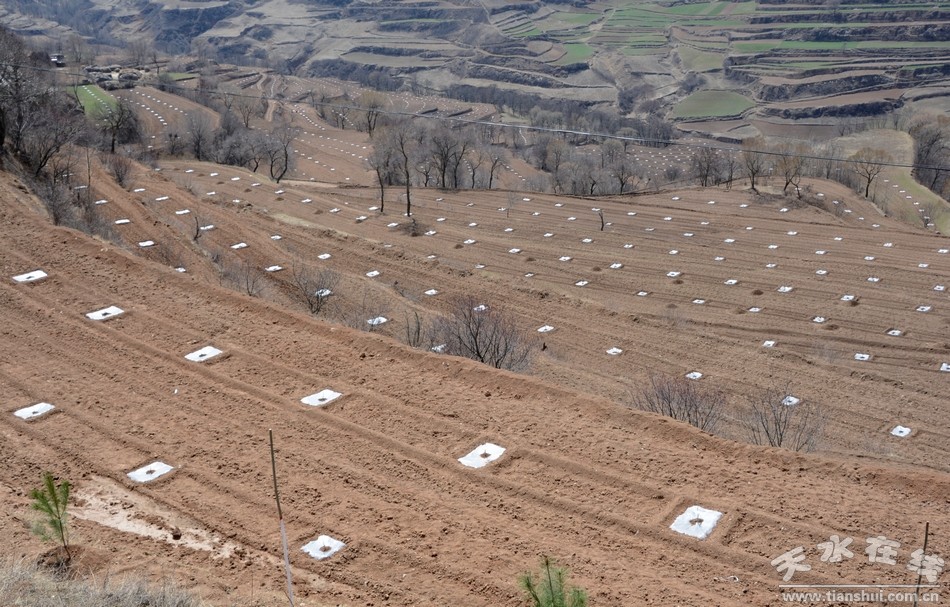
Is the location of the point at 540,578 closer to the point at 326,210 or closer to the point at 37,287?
the point at 37,287

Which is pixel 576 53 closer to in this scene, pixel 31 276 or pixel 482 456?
pixel 31 276

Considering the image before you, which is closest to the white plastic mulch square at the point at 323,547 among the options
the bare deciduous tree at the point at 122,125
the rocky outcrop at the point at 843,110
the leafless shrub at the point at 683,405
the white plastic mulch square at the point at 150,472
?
the white plastic mulch square at the point at 150,472

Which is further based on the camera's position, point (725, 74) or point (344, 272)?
point (725, 74)

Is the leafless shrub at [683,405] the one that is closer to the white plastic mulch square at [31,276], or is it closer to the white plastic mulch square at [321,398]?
the white plastic mulch square at [321,398]

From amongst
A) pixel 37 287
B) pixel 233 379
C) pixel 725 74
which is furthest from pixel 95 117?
pixel 725 74

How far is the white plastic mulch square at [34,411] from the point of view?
13.3 m

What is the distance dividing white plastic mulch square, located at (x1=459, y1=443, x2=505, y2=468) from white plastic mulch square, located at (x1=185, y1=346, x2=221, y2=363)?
6.01 meters

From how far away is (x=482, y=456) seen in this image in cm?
1227

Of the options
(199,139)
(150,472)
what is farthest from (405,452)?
(199,139)

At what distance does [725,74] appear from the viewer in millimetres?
162125

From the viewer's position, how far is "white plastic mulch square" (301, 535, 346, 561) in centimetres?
1000

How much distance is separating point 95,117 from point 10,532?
65.9 m

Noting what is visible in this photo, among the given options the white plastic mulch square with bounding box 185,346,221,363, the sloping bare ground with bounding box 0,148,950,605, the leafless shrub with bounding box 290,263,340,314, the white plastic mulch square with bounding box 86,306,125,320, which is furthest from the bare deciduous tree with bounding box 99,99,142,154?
the white plastic mulch square with bounding box 185,346,221,363

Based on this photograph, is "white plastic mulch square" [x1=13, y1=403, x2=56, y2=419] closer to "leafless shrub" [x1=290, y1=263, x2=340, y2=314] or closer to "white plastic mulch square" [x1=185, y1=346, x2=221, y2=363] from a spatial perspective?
"white plastic mulch square" [x1=185, y1=346, x2=221, y2=363]
